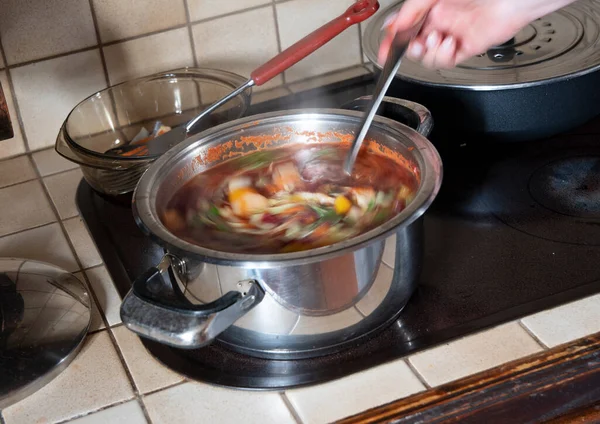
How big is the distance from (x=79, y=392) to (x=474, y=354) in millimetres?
362

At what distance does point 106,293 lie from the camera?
Answer: 87cm

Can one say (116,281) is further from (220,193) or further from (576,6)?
(576,6)

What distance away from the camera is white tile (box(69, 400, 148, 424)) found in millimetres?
706

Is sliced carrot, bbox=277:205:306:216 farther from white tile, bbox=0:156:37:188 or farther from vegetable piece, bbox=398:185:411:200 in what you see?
white tile, bbox=0:156:37:188

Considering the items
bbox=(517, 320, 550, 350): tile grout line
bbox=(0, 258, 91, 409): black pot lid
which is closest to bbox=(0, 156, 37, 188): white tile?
bbox=(0, 258, 91, 409): black pot lid

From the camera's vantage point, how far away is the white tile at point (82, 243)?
36.6 inches

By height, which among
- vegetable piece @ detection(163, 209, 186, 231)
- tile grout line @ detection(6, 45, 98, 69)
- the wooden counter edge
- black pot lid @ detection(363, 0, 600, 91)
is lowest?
the wooden counter edge

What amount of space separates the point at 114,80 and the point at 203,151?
0.37 m

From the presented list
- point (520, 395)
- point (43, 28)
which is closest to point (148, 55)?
point (43, 28)

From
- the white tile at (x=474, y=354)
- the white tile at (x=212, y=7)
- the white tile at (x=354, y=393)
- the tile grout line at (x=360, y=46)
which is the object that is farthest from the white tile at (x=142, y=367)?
the tile grout line at (x=360, y=46)

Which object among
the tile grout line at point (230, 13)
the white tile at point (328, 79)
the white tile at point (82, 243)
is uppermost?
the tile grout line at point (230, 13)

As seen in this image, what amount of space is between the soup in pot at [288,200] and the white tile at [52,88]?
38cm

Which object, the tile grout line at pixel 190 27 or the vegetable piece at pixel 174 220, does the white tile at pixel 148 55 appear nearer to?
the tile grout line at pixel 190 27

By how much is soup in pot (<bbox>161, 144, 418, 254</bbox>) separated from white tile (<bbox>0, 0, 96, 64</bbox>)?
0.38m
